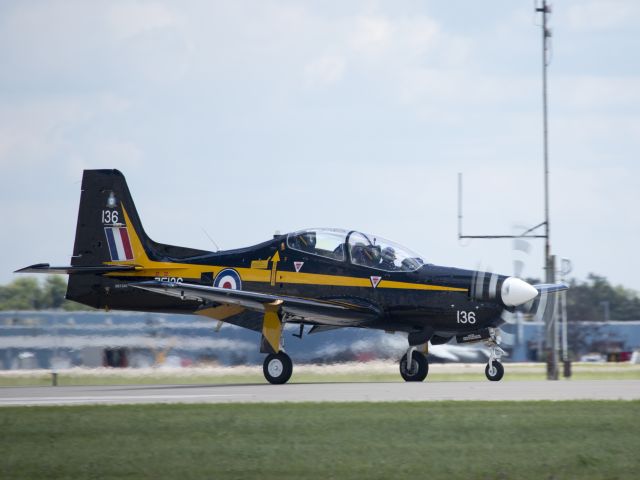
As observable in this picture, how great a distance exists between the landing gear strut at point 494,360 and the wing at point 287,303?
7.20 feet

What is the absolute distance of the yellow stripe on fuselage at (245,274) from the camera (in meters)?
20.6

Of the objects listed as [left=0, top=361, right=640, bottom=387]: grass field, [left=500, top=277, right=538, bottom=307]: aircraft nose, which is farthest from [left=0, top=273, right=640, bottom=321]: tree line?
[left=500, top=277, right=538, bottom=307]: aircraft nose

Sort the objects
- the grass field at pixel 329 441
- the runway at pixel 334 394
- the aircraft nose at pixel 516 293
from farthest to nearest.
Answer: the aircraft nose at pixel 516 293
the runway at pixel 334 394
the grass field at pixel 329 441

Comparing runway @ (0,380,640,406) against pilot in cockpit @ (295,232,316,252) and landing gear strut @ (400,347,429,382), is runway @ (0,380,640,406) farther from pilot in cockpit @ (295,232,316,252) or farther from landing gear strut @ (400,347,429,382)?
pilot in cockpit @ (295,232,316,252)

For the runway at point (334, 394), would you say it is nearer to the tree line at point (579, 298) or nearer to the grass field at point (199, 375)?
the grass field at point (199, 375)

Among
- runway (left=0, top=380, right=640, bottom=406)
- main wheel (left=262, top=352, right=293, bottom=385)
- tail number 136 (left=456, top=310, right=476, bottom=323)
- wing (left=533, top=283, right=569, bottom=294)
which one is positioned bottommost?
runway (left=0, top=380, right=640, bottom=406)

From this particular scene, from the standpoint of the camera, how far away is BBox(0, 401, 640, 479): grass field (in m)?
9.67

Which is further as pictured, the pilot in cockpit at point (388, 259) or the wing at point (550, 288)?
the wing at point (550, 288)

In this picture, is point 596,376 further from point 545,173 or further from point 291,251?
point 291,251

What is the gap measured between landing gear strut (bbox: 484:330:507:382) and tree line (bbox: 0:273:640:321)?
68.7 ft

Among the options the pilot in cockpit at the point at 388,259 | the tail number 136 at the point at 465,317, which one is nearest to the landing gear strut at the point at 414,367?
the tail number 136 at the point at 465,317

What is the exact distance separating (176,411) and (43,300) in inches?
1512

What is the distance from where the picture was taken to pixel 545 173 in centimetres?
2600

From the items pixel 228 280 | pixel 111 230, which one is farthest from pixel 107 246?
pixel 228 280
